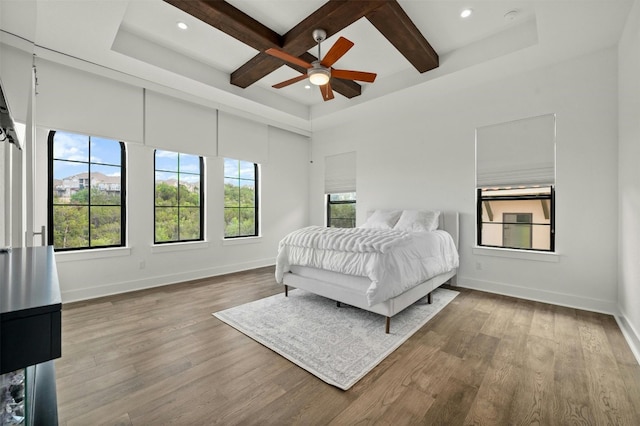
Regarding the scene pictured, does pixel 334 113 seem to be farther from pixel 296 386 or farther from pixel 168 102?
pixel 296 386

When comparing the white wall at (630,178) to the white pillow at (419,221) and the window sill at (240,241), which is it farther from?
the window sill at (240,241)

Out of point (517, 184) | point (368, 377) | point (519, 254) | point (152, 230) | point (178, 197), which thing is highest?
point (517, 184)

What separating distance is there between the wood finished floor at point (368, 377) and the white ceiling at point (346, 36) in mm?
2533

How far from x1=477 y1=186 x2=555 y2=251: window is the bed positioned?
615 mm

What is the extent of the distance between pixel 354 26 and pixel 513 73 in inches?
87.2

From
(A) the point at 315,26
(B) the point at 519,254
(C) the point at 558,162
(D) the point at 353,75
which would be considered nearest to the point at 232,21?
→ (A) the point at 315,26

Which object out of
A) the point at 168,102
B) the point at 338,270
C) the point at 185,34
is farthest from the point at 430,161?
the point at 168,102

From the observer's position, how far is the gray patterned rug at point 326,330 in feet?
6.71

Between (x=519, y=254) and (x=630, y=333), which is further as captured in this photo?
(x=519, y=254)

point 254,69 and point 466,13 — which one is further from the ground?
point 466,13

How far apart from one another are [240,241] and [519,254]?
4.36 meters

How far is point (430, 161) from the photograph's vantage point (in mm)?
4430

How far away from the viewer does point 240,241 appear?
5113 millimetres

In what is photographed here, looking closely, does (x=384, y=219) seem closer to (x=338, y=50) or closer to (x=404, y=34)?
(x=404, y=34)
